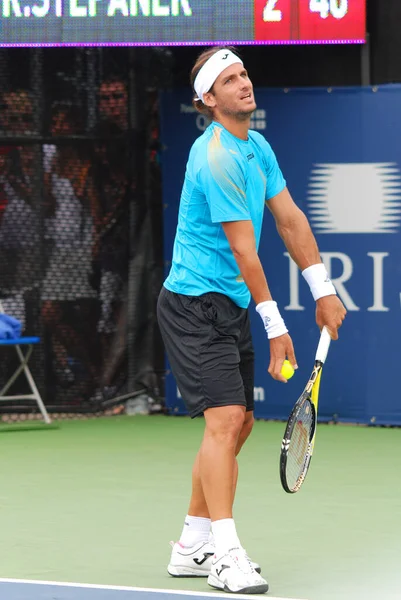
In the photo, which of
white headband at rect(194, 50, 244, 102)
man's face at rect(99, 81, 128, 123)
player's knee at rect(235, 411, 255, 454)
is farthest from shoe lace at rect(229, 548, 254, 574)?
man's face at rect(99, 81, 128, 123)

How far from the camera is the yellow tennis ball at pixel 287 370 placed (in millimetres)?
4906

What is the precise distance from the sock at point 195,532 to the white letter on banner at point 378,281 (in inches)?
168

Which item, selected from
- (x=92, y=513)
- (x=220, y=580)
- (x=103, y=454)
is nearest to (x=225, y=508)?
(x=220, y=580)

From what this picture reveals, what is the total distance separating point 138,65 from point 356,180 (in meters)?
1.84

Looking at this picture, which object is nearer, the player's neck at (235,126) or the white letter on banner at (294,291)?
the player's neck at (235,126)

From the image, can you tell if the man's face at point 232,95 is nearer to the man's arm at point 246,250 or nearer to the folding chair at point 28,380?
the man's arm at point 246,250

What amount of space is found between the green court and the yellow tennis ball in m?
0.74

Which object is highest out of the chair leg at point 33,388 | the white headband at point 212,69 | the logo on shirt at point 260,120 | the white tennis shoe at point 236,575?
the white headband at point 212,69

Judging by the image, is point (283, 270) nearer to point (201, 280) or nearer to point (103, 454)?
point (103, 454)

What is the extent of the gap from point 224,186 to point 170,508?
2219 mm

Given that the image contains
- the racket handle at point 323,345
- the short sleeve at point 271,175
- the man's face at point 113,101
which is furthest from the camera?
the man's face at point 113,101

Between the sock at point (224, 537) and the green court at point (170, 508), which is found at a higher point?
the sock at point (224, 537)

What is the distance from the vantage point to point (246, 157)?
5070mm

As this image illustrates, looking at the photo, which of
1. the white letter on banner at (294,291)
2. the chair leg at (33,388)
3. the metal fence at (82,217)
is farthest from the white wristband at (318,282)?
the metal fence at (82,217)
